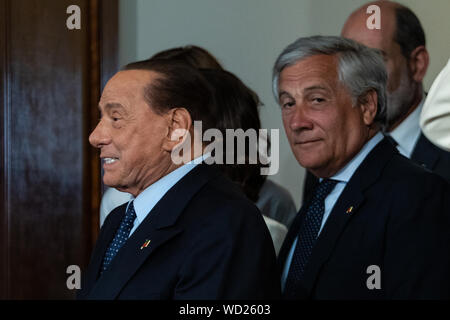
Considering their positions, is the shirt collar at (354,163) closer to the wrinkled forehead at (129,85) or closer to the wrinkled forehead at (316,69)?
the wrinkled forehead at (316,69)

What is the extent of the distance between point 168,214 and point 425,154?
48.0 inches

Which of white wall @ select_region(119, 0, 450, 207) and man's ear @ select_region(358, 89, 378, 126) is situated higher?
white wall @ select_region(119, 0, 450, 207)

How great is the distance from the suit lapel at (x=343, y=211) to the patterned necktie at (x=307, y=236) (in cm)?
5

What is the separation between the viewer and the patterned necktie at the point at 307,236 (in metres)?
1.74

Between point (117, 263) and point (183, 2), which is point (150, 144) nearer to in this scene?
point (117, 263)

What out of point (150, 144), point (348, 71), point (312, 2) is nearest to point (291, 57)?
point (348, 71)

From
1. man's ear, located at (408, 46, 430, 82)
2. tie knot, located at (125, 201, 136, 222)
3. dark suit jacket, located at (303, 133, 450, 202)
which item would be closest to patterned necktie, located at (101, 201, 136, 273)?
tie knot, located at (125, 201, 136, 222)

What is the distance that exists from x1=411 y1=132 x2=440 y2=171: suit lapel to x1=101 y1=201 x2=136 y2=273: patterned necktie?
3.76 feet

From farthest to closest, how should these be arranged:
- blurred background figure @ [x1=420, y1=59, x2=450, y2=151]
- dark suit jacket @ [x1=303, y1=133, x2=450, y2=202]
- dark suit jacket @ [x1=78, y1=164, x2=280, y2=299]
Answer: dark suit jacket @ [x1=303, y1=133, x2=450, y2=202]
dark suit jacket @ [x1=78, y1=164, x2=280, y2=299]
blurred background figure @ [x1=420, y1=59, x2=450, y2=151]

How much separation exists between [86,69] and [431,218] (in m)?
1.73

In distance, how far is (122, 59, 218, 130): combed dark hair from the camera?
5.06 feet

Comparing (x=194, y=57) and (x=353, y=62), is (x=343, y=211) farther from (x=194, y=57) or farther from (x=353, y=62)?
(x=194, y=57)

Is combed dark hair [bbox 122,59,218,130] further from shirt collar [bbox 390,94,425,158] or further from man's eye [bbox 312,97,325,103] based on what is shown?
shirt collar [bbox 390,94,425,158]

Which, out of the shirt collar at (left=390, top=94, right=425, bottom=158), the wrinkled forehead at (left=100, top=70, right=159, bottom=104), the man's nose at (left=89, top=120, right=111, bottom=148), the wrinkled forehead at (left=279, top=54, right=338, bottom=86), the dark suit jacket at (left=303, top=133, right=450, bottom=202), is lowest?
the dark suit jacket at (left=303, top=133, right=450, bottom=202)
